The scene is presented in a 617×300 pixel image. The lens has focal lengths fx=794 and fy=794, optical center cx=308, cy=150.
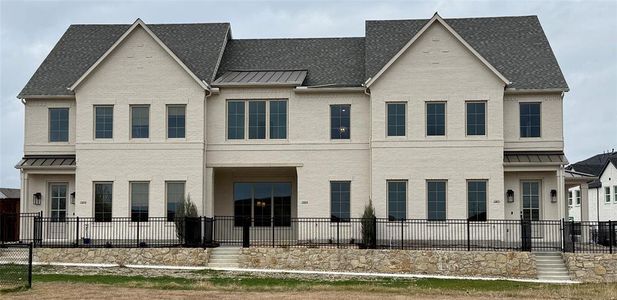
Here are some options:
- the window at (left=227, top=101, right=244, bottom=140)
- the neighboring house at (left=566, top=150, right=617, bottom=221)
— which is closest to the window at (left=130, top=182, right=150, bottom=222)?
the window at (left=227, top=101, right=244, bottom=140)

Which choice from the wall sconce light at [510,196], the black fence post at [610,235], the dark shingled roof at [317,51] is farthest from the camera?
the dark shingled roof at [317,51]

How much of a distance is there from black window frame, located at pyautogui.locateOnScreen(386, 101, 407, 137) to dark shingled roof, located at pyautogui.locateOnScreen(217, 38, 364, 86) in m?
2.19

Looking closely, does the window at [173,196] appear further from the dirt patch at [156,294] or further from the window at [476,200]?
the window at [476,200]

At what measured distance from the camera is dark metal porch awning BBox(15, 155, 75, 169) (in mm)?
35469

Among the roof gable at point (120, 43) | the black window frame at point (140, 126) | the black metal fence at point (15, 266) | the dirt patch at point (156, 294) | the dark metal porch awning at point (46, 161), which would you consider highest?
the roof gable at point (120, 43)

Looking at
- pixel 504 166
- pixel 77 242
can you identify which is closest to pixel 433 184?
pixel 504 166

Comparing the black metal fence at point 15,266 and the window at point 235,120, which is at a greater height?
the window at point 235,120

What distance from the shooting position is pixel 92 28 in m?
40.8

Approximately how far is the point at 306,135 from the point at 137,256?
9.24 meters

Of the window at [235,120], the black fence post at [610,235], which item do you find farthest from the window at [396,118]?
the black fence post at [610,235]

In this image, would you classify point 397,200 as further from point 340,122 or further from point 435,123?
point 340,122

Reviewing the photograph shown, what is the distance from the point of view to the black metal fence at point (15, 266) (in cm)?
2384

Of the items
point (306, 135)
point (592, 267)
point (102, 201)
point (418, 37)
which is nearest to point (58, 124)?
point (102, 201)

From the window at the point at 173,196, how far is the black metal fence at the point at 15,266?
6167 mm
